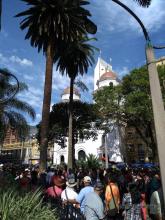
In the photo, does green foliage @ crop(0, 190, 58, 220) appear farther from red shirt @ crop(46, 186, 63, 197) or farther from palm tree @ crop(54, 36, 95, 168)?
palm tree @ crop(54, 36, 95, 168)

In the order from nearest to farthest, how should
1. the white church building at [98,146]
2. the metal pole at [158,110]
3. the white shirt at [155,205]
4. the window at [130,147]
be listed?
1. the metal pole at [158,110]
2. the white shirt at [155,205]
3. the white church building at [98,146]
4. the window at [130,147]

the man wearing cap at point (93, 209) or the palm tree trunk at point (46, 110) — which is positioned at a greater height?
the palm tree trunk at point (46, 110)

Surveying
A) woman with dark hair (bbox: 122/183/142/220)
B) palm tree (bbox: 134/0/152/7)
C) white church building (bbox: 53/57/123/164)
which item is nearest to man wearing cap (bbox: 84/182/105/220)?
woman with dark hair (bbox: 122/183/142/220)

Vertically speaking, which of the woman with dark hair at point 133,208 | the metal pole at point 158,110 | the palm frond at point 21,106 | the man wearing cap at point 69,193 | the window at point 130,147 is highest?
the window at point 130,147

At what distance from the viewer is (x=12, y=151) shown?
4488 inches

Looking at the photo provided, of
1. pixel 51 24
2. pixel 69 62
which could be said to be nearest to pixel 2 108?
pixel 69 62

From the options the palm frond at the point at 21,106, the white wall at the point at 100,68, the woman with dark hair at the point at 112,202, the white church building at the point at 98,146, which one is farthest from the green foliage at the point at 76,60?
the white wall at the point at 100,68

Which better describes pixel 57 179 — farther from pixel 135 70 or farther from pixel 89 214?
pixel 135 70

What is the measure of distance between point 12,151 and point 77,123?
76.5 metres

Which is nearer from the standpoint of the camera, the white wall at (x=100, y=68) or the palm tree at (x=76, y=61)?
the palm tree at (x=76, y=61)

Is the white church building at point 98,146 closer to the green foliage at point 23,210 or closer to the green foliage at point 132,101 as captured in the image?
the green foliage at point 132,101

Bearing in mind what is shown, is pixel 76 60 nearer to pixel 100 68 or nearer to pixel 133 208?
pixel 133 208

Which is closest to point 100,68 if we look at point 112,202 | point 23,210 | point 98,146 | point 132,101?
point 98,146

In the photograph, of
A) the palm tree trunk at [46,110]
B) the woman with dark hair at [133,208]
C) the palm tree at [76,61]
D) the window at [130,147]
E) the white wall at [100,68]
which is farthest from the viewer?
the white wall at [100,68]
